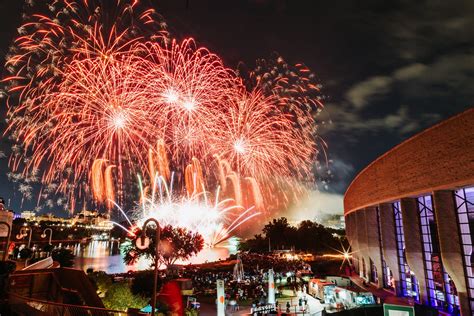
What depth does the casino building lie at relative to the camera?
20000mm

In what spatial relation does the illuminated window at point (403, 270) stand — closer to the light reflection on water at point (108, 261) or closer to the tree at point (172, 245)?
the tree at point (172, 245)

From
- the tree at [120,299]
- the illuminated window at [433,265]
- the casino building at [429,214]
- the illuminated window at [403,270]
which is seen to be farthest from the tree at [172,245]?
the illuminated window at [433,265]

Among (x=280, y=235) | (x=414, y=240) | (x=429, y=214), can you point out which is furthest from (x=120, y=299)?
(x=280, y=235)

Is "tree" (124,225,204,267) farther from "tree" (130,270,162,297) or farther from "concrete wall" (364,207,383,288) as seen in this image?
"concrete wall" (364,207,383,288)

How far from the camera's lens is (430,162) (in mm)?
22422

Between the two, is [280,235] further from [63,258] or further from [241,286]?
[63,258]

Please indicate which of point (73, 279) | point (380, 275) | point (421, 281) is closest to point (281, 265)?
point (380, 275)

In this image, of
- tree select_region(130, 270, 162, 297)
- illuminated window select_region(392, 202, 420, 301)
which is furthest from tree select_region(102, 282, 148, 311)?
illuminated window select_region(392, 202, 420, 301)

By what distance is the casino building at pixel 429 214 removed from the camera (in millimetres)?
20000

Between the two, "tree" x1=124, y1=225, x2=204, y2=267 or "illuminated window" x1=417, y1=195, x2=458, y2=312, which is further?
"tree" x1=124, y1=225, x2=204, y2=267

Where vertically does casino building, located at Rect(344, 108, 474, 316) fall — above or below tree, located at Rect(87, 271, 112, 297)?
above

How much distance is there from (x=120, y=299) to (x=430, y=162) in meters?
20.3

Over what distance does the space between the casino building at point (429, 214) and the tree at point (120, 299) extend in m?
18.2

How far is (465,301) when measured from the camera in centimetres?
1995
